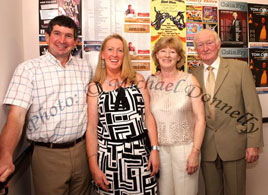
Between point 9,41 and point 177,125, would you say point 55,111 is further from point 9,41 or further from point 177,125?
point 177,125

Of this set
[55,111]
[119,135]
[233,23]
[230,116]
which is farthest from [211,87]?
[55,111]

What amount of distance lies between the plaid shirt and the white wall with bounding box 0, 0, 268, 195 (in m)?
0.13

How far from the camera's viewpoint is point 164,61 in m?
1.72

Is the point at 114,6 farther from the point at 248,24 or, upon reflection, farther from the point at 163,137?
the point at 248,24

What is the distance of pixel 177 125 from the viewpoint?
65.1 inches

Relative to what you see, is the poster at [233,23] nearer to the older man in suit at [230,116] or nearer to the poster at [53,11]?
the older man in suit at [230,116]

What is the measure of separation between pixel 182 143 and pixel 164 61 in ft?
2.12

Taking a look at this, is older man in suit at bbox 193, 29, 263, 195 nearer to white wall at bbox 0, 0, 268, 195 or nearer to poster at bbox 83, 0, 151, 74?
poster at bbox 83, 0, 151, 74

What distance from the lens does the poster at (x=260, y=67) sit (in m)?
2.52

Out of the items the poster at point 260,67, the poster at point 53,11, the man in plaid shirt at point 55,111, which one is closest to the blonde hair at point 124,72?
the man in plaid shirt at point 55,111

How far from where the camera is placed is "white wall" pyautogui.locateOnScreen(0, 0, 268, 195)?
57.9 inches

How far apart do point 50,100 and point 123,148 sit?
2.06 feet

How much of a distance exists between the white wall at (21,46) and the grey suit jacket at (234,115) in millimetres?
907

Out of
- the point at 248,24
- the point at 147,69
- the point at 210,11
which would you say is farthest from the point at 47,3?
the point at 248,24
